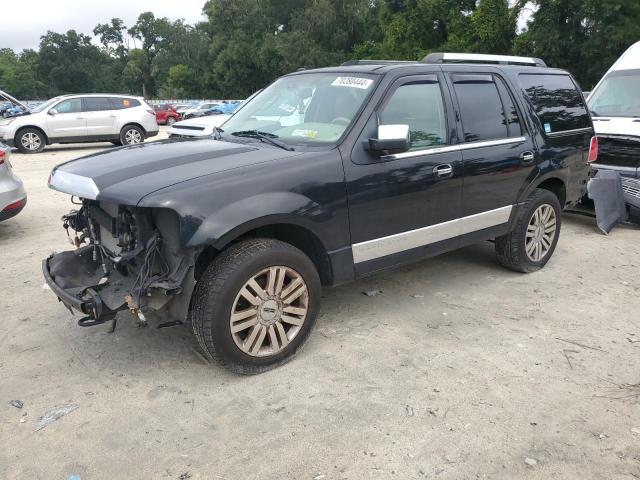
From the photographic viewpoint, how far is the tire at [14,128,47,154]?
15188 millimetres

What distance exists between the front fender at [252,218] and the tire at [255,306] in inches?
6.0

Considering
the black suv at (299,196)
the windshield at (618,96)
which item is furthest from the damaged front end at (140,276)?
the windshield at (618,96)

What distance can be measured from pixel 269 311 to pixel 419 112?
6.19 ft

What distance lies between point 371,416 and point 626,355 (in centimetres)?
197

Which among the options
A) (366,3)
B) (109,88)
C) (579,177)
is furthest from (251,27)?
(579,177)

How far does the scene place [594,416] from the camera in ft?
10.1

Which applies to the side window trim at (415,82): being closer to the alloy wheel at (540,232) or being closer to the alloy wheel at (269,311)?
the alloy wheel at (269,311)

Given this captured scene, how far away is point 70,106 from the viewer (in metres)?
15.6

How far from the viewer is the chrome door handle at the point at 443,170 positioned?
4.10m

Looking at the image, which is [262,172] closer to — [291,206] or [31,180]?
[291,206]

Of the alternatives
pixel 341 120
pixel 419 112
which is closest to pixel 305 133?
pixel 341 120

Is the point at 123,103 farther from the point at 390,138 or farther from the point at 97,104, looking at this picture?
the point at 390,138

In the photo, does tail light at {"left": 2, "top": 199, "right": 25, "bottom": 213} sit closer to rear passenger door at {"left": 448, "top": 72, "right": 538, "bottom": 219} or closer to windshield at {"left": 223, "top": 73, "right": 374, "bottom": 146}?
windshield at {"left": 223, "top": 73, "right": 374, "bottom": 146}

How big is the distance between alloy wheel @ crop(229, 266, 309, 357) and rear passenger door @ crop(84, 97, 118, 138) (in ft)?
46.9
